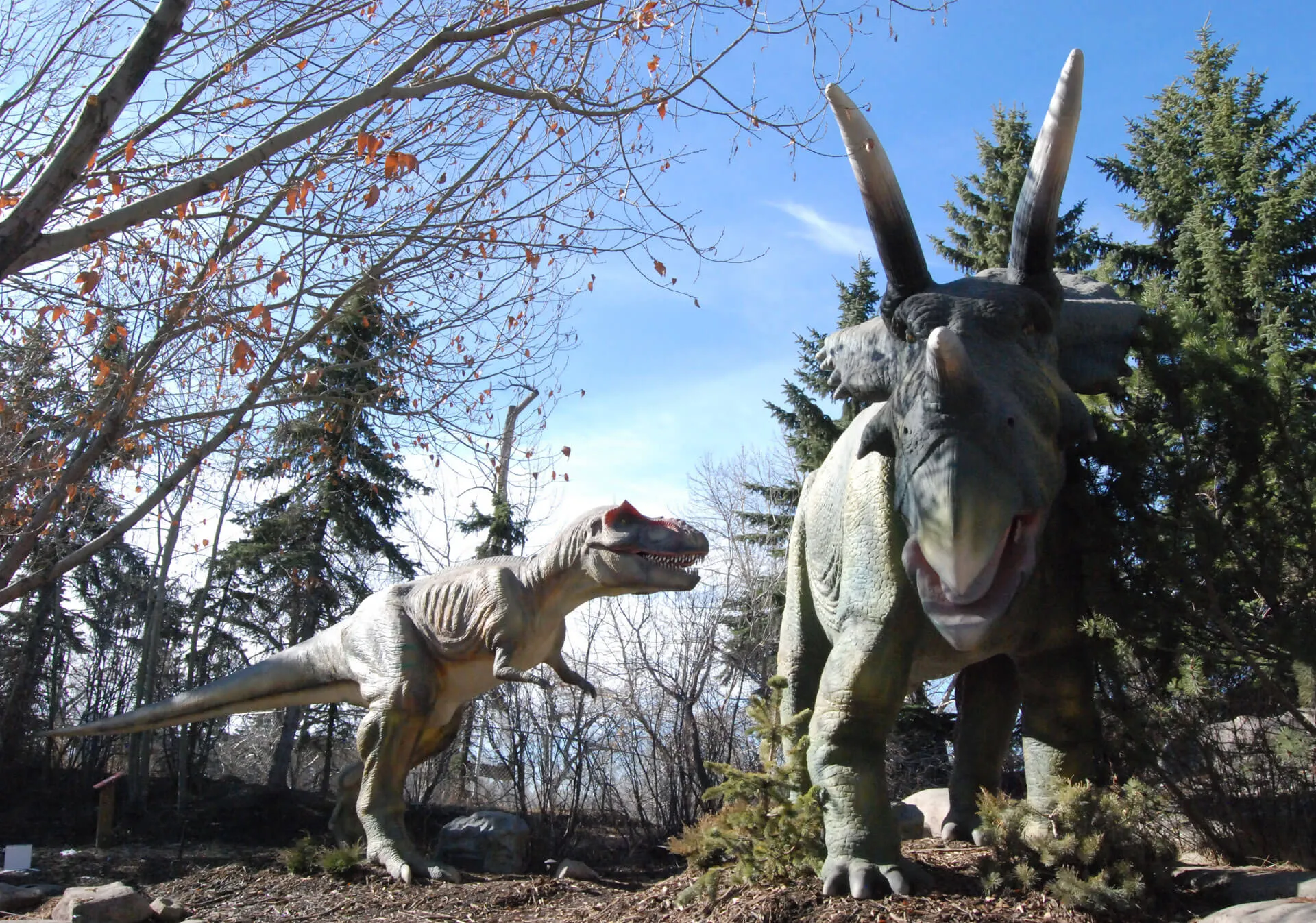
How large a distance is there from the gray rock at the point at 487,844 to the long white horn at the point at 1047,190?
6722 mm

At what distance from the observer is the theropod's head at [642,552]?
7.04 meters

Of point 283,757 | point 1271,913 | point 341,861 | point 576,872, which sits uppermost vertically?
point 283,757

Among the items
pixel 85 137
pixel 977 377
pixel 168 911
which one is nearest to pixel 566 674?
pixel 168 911

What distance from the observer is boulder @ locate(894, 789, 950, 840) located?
15.9 feet

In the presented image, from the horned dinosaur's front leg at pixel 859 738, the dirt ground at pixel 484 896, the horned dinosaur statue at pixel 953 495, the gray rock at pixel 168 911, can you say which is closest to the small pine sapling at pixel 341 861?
the dirt ground at pixel 484 896

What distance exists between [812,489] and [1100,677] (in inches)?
47.4

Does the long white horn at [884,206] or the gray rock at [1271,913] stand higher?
the long white horn at [884,206]

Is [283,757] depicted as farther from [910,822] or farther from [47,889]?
[910,822]

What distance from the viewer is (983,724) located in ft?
13.0

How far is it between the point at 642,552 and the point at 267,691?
3815 millimetres

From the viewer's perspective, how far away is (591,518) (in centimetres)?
741

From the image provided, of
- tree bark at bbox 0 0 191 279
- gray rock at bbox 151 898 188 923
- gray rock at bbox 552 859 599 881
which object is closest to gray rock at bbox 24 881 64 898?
gray rock at bbox 151 898 188 923

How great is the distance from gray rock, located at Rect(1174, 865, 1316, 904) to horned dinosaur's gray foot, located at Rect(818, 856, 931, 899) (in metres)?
0.80

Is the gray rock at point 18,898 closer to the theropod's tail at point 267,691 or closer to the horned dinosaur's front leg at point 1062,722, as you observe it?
the theropod's tail at point 267,691
